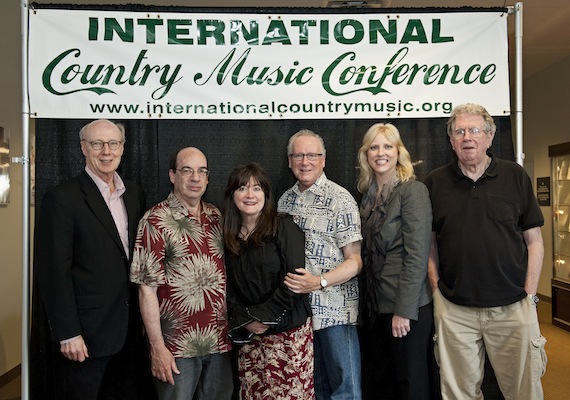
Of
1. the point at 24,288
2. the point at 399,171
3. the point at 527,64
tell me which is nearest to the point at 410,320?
the point at 399,171

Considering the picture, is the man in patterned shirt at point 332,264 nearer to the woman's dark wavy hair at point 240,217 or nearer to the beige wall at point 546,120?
the woman's dark wavy hair at point 240,217

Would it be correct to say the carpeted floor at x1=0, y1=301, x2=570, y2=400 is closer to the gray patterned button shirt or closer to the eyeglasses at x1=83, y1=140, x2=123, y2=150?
the gray patterned button shirt

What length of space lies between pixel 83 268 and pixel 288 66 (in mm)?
1528

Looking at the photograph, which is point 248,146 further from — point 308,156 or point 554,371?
point 554,371

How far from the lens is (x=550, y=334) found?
5.62 meters

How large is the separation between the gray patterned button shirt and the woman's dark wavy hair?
0.83ft

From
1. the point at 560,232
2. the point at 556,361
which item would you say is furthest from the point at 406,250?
the point at 560,232

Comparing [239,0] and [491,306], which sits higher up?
[239,0]

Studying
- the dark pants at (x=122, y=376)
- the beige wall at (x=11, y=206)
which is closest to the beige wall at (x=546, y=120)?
the beige wall at (x=11, y=206)

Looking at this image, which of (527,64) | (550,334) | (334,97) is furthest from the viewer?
(527,64)

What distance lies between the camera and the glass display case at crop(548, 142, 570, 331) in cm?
596

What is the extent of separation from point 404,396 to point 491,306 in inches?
23.6

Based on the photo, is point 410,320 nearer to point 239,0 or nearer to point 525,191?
point 525,191

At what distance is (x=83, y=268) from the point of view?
2170 millimetres
